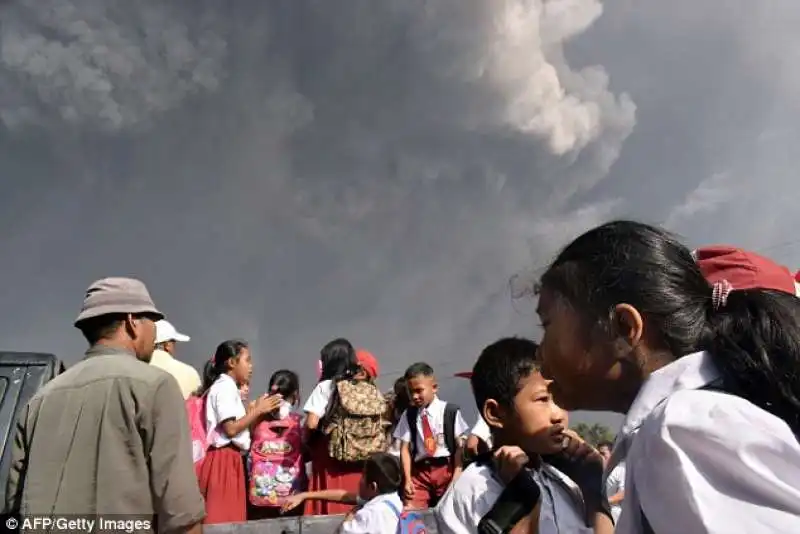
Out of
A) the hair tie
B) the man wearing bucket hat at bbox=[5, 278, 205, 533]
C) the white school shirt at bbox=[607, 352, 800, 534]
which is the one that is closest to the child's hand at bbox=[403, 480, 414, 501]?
the man wearing bucket hat at bbox=[5, 278, 205, 533]

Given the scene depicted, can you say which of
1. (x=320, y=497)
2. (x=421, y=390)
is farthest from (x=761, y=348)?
(x=421, y=390)

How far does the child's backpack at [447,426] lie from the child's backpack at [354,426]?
1.29ft

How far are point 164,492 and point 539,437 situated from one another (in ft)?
4.33

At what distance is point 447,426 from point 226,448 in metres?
1.63

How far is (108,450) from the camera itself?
235 centimetres

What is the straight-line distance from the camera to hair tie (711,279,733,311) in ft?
3.85

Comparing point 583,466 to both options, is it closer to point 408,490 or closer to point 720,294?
point 720,294

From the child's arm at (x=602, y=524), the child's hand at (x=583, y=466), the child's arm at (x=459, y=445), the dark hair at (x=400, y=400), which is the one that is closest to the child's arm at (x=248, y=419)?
the dark hair at (x=400, y=400)

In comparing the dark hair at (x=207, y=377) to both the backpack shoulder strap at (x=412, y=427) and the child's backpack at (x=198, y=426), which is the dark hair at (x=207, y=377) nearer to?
the child's backpack at (x=198, y=426)

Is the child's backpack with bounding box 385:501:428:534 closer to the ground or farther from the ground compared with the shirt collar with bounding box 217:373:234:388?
closer to the ground

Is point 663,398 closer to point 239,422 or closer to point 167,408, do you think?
point 167,408

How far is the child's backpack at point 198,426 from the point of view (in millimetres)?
4270

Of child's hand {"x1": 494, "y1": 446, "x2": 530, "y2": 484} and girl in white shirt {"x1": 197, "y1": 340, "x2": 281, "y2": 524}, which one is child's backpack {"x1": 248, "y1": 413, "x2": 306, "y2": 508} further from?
child's hand {"x1": 494, "y1": 446, "x2": 530, "y2": 484}

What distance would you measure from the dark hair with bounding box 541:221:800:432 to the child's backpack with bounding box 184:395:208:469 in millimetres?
3471
